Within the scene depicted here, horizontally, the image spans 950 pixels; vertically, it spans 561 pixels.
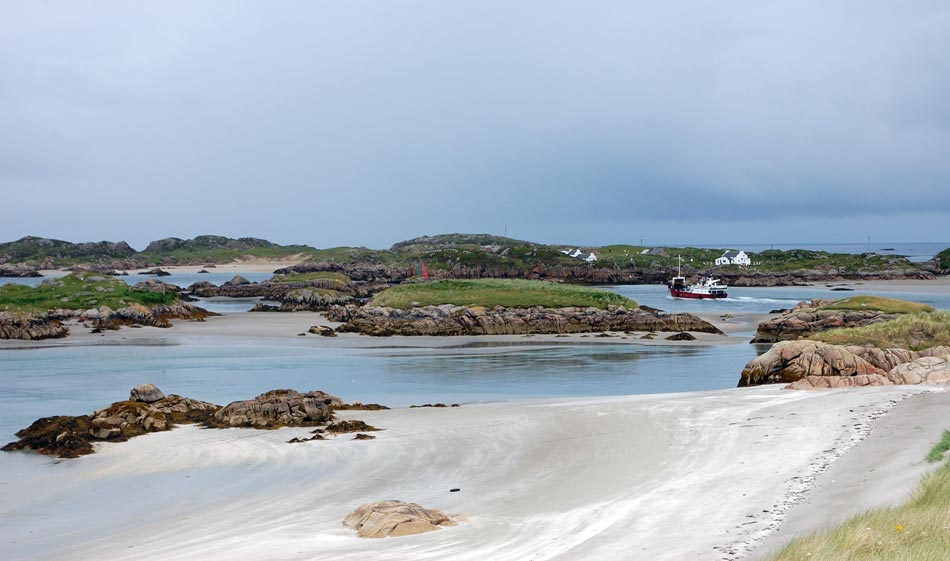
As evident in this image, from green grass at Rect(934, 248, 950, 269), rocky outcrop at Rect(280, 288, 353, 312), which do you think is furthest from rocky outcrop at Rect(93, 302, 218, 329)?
green grass at Rect(934, 248, 950, 269)

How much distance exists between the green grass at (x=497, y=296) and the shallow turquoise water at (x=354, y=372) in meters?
11.6

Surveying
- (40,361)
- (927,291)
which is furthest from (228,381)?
(927,291)

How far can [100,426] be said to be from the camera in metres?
19.0

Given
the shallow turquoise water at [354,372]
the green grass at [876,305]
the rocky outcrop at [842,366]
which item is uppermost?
the green grass at [876,305]

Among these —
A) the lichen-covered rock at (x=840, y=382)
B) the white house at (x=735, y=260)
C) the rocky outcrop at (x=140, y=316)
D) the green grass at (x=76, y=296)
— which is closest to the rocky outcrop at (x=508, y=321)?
the rocky outcrop at (x=140, y=316)

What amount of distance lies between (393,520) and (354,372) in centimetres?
2292

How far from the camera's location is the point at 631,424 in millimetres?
18812

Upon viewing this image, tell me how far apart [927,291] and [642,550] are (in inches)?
3642

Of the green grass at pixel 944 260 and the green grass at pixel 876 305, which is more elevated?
the green grass at pixel 944 260

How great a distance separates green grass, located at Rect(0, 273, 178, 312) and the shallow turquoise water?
1390 cm

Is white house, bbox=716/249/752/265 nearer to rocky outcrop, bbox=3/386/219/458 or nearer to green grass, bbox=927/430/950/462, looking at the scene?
rocky outcrop, bbox=3/386/219/458

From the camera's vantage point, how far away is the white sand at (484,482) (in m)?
10.4

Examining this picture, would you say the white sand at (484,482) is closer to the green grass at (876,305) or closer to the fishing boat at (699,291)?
the green grass at (876,305)

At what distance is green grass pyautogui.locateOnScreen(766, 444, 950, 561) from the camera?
718cm
